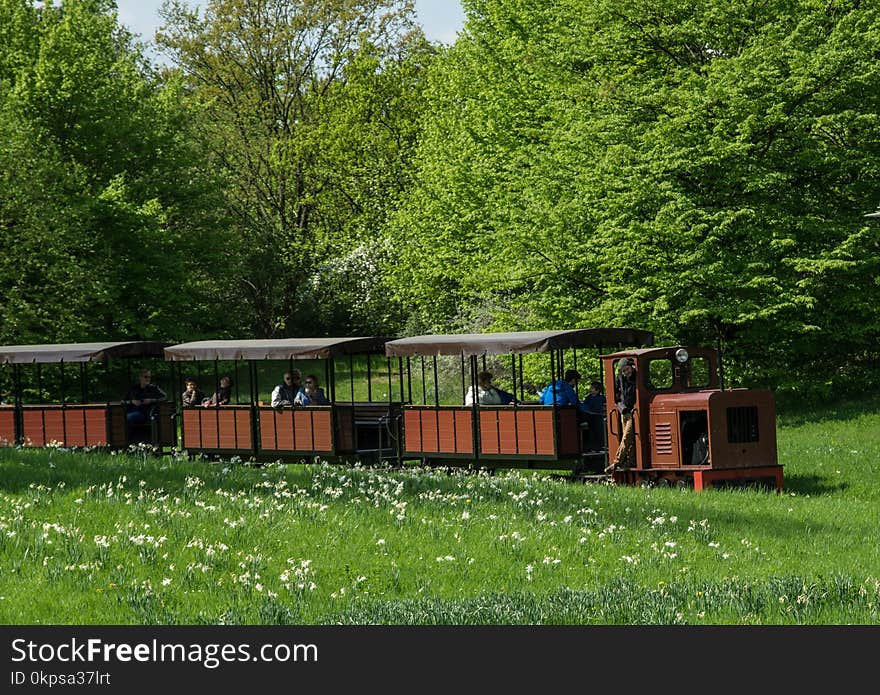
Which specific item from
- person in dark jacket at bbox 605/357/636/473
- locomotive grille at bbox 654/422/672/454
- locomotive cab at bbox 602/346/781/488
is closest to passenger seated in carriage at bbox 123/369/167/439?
person in dark jacket at bbox 605/357/636/473

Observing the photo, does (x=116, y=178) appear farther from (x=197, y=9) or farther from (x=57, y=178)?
(x=197, y=9)

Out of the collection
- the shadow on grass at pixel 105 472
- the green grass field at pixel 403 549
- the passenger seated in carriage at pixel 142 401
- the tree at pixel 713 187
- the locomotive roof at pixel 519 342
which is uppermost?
the tree at pixel 713 187

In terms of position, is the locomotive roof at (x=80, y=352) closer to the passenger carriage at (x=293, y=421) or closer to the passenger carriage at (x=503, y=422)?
Answer: the passenger carriage at (x=293, y=421)

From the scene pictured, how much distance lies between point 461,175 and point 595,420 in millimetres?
20368

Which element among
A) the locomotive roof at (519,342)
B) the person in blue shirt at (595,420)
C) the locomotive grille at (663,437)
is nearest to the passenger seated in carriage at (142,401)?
the locomotive roof at (519,342)

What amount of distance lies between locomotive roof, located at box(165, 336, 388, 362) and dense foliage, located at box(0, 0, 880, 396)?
9398 millimetres

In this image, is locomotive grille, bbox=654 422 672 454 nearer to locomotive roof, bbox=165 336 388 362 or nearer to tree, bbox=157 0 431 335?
locomotive roof, bbox=165 336 388 362

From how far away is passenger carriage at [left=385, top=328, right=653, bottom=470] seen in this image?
2230cm

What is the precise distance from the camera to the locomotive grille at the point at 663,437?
21.2 m

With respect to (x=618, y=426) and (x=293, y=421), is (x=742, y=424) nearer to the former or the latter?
(x=618, y=426)

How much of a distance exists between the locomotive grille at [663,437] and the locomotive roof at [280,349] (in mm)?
6611

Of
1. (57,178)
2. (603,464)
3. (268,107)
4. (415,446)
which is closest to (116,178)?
(57,178)

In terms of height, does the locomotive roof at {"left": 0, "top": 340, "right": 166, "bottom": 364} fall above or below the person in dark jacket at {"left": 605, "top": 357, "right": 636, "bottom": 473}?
above

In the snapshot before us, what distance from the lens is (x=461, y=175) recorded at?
42250 millimetres
